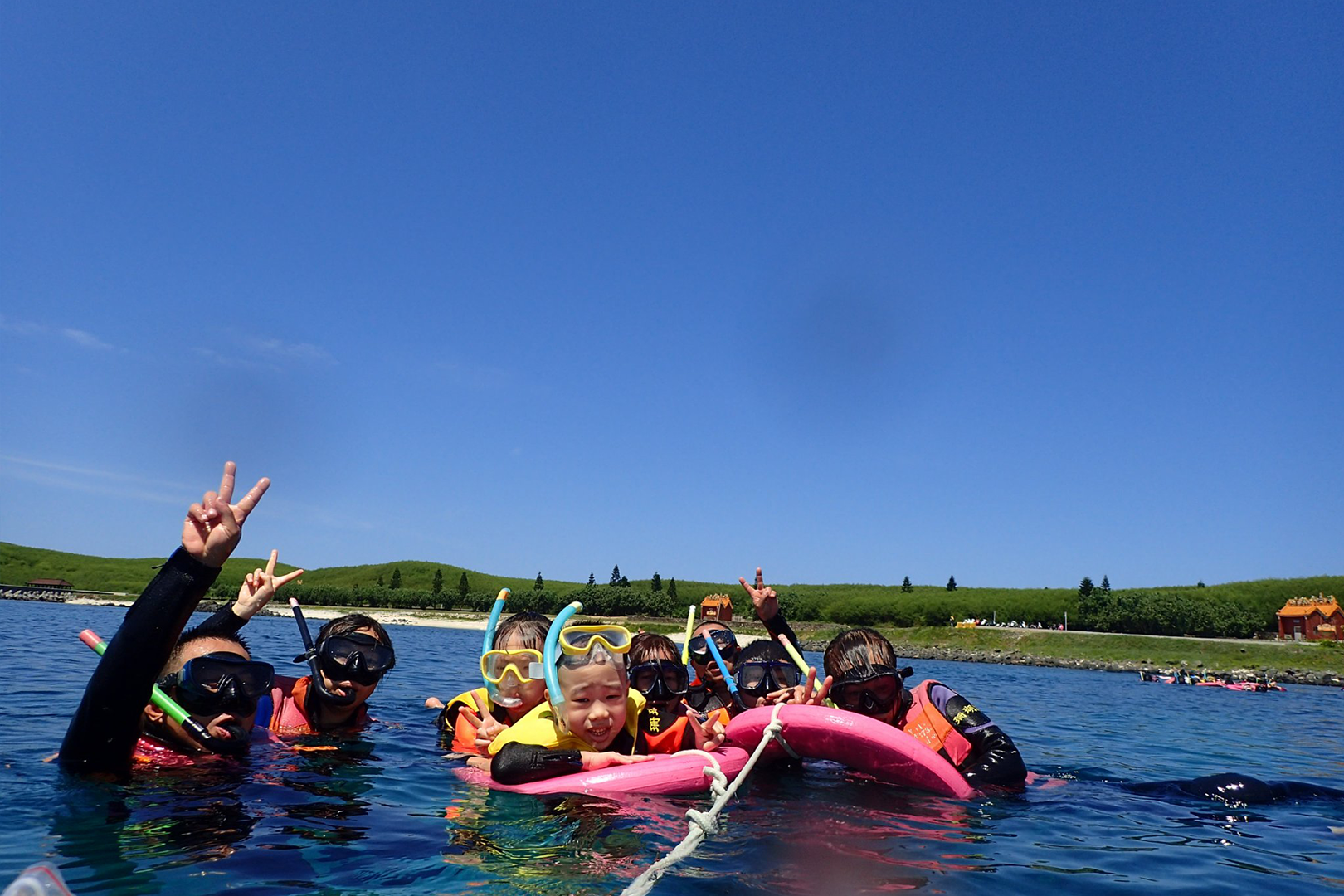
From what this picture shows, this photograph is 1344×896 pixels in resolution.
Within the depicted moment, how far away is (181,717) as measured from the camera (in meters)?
4.64

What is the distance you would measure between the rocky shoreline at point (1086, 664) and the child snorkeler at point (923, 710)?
2839 cm

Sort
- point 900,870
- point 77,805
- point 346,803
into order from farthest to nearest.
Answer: point 346,803, point 77,805, point 900,870

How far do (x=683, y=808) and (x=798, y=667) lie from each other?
226 centimetres

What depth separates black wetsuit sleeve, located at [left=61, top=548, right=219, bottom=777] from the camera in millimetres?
3307

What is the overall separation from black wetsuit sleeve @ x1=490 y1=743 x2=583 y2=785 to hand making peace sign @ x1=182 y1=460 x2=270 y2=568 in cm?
225

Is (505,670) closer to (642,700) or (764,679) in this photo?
(642,700)

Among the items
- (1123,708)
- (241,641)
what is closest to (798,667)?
(241,641)

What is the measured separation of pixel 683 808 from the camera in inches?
192

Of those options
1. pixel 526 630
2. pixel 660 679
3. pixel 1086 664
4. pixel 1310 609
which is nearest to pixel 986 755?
pixel 660 679

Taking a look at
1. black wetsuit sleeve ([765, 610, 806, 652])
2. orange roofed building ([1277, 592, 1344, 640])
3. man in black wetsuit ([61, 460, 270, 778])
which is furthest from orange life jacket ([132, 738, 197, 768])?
orange roofed building ([1277, 592, 1344, 640])

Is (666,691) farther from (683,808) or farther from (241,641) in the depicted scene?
(241,641)

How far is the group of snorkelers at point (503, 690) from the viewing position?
135 inches

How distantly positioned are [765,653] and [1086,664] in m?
39.3

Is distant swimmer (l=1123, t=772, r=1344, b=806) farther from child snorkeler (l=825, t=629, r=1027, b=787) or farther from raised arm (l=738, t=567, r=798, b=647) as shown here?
raised arm (l=738, t=567, r=798, b=647)
